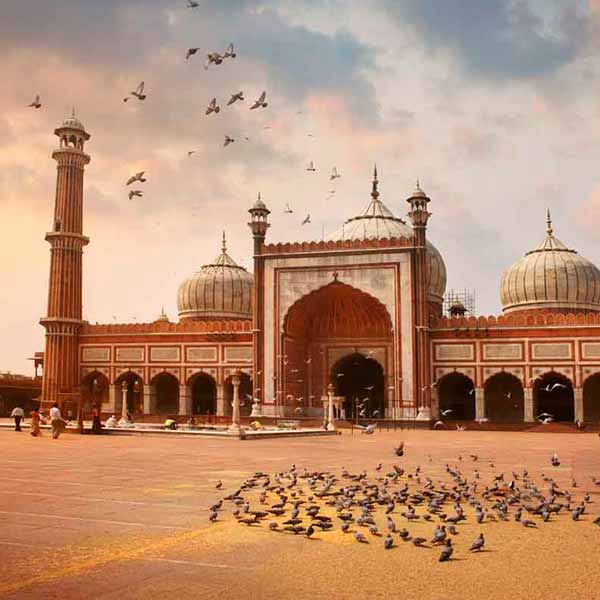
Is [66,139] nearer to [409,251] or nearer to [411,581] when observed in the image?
[409,251]

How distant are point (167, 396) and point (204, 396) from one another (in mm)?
2194

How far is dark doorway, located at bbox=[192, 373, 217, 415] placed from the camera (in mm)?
41531

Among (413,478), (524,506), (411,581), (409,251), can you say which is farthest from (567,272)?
(411,581)

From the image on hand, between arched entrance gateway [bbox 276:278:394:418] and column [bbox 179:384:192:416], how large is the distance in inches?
207

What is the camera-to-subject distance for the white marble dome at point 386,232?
40.6m

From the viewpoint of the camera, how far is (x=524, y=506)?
7.75m

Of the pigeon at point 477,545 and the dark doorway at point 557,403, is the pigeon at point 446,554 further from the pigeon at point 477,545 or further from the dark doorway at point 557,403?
the dark doorway at point 557,403

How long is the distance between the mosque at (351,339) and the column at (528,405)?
8 centimetres

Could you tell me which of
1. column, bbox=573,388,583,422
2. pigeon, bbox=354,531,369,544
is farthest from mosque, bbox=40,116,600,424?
pigeon, bbox=354,531,369,544

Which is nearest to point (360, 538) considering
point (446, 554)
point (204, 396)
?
point (446, 554)

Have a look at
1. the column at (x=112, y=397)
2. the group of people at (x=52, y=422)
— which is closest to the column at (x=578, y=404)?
the group of people at (x=52, y=422)

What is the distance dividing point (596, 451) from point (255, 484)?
1050 cm

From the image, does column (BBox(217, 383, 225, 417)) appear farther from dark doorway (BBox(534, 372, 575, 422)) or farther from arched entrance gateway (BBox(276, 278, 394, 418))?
dark doorway (BBox(534, 372, 575, 422))

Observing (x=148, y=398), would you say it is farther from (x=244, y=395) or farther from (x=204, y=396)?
(x=244, y=395)
